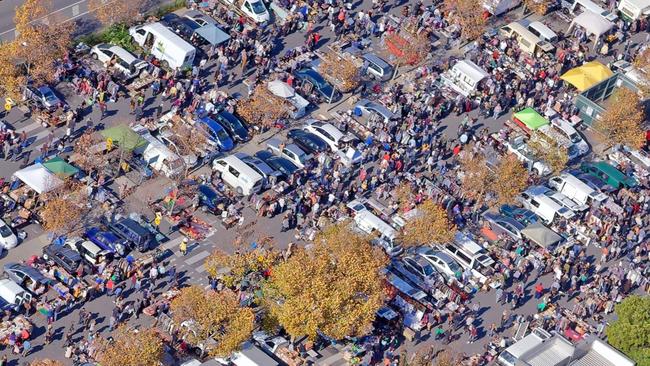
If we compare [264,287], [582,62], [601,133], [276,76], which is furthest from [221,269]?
[582,62]

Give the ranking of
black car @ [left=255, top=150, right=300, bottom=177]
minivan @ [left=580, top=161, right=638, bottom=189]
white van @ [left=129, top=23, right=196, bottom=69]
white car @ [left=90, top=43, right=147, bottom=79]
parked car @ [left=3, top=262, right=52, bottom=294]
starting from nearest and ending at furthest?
parked car @ [left=3, top=262, right=52, bottom=294] < black car @ [left=255, top=150, right=300, bottom=177] < minivan @ [left=580, top=161, right=638, bottom=189] < white car @ [left=90, top=43, right=147, bottom=79] < white van @ [left=129, top=23, right=196, bottom=69]

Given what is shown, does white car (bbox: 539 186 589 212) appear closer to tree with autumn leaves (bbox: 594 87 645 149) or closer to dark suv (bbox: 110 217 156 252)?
tree with autumn leaves (bbox: 594 87 645 149)

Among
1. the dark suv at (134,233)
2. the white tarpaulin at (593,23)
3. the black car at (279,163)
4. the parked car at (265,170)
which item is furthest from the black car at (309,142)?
the white tarpaulin at (593,23)

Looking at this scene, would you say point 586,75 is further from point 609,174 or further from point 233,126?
point 233,126

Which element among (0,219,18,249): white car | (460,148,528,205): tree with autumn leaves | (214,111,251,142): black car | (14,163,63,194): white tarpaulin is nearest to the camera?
(0,219,18,249): white car

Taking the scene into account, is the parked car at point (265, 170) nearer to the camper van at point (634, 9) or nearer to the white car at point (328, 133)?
the white car at point (328, 133)

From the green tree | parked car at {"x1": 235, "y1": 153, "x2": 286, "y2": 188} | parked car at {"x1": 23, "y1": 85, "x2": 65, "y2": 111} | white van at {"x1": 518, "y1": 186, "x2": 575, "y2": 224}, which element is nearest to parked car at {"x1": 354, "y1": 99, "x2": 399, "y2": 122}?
parked car at {"x1": 235, "y1": 153, "x2": 286, "y2": 188}

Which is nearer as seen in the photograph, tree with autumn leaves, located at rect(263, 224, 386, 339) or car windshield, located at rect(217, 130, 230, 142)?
tree with autumn leaves, located at rect(263, 224, 386, 339)
